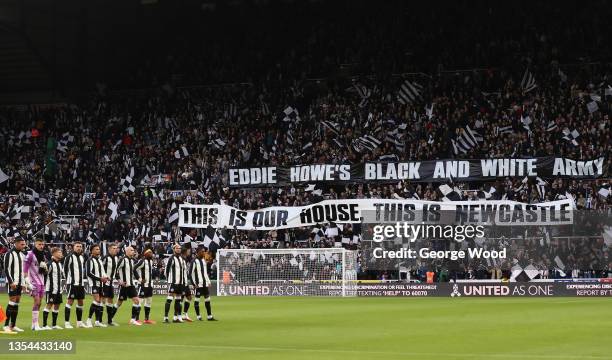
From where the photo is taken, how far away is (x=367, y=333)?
2397 cm

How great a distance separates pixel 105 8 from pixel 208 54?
6.47 m

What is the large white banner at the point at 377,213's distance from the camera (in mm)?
42375

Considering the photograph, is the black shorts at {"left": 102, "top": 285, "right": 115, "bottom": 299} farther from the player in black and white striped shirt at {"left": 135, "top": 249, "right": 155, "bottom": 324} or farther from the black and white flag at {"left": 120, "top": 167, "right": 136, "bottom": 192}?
the black and white flag at {"left": 120, "top": 167, "right": 136, "bottom": 192}

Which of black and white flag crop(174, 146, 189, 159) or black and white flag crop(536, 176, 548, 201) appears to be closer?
black and white flag crop(536, 176, 548, 201)

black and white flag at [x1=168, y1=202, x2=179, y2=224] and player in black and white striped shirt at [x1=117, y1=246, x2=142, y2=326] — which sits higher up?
black and white flag at [x1=168, y1=202, x2=179, y2=224]

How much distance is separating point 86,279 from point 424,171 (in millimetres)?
24857

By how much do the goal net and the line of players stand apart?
15.8m

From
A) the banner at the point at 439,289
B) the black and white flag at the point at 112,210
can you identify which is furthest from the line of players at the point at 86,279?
the black and white flag at the point at 112,210

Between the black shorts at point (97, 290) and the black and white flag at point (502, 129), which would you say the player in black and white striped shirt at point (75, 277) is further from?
the black and white flag at point (502, 129)

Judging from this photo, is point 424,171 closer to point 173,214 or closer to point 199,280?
point 173,214

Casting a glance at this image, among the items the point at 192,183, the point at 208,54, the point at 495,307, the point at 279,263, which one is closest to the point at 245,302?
the point at 279,263

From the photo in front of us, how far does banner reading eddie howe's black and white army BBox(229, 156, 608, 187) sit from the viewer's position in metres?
46.7

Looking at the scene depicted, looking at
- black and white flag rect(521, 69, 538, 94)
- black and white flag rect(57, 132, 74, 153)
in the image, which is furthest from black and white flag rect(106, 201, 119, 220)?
black and white flag rect(521, 69, 538, 94)

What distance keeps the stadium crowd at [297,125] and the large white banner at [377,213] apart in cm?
94
